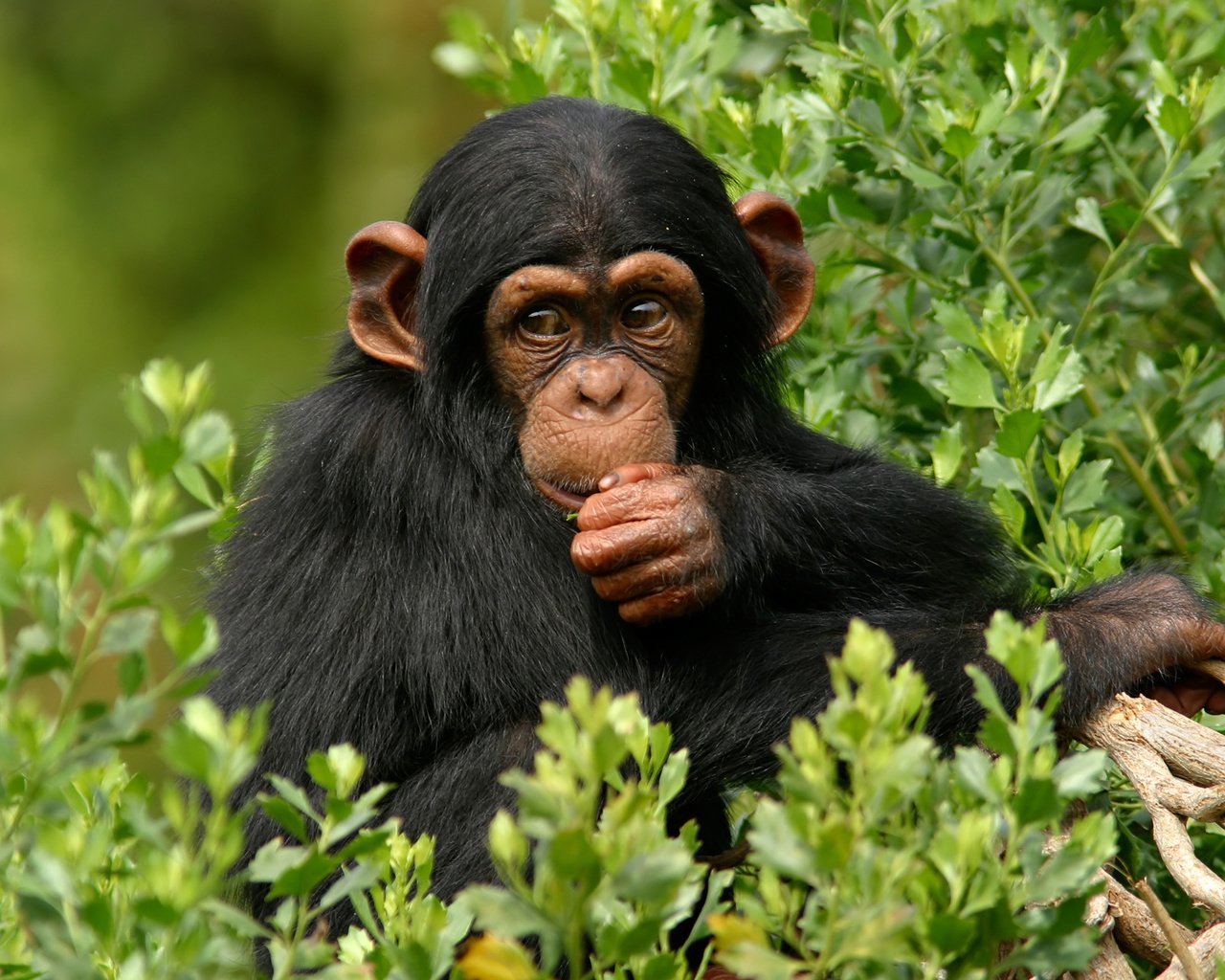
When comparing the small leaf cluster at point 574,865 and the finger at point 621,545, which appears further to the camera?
the finger at point 621,545

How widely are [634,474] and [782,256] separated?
40.4 inches

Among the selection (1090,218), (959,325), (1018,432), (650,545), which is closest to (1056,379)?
(1018,432)

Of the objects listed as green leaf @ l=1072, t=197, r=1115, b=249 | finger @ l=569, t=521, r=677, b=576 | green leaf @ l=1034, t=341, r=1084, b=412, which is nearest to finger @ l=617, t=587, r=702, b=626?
finger @ l=569, t=521, r=677, b=576

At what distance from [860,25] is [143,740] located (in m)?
3.78

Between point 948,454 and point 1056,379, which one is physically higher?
point 1056,379

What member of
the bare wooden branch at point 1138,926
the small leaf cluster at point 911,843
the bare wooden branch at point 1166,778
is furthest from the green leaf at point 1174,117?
the small leaf cluster at point 911,843

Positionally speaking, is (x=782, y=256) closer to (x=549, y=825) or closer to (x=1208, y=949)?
(x=1208, y=949)

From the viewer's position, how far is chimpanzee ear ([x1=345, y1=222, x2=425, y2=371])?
164 inches

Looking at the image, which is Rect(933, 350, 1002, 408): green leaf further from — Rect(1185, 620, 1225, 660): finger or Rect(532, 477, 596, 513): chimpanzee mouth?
Rect(532, 477, 596, 513): chimpanzee mouth

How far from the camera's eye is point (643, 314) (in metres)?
4.08

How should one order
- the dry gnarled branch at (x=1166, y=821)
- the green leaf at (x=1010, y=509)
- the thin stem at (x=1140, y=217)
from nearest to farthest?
the dry gnarled branch at (x=1166, y=821) → the green leaf at (x=1010, y=509) → the thin stem at (x=1140, y=217)

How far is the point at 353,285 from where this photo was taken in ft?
13.6

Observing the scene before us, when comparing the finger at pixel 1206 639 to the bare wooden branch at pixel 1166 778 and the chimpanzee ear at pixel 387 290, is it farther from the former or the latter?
the chimpanzee ear at pixel 387 290

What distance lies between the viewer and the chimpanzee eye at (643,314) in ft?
→ 13.4
